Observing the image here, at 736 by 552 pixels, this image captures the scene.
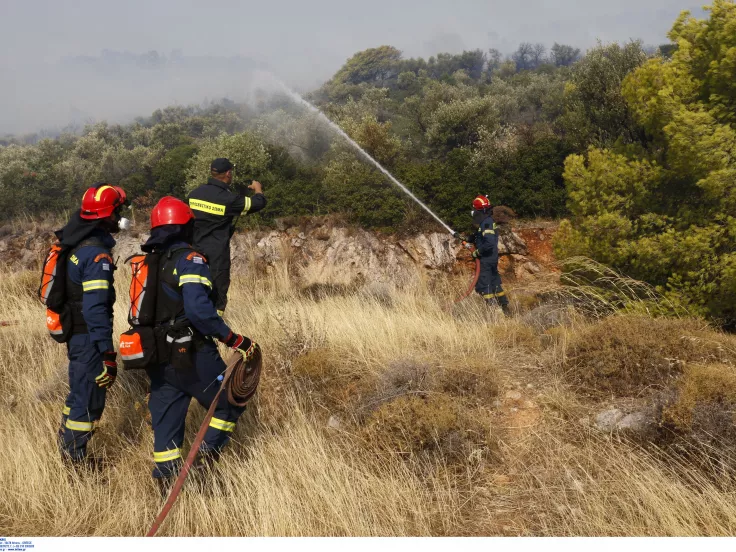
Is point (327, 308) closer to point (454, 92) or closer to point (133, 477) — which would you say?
point (133, 477)

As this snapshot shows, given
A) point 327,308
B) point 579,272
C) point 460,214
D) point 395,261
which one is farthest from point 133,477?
point 460,214

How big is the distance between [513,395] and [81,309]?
3.57m

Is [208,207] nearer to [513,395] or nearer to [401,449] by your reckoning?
[401,449]

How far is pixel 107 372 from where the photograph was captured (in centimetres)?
393

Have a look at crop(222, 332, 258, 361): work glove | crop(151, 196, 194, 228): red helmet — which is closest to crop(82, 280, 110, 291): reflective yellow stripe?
crop(151, 196, 194, 228): red helmet

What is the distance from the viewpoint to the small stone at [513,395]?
474 cm

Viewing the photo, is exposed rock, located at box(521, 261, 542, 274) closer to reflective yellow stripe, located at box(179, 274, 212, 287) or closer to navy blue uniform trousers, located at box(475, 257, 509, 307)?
navy blue uniform trousers, located at box(475, 257, 509, 307)

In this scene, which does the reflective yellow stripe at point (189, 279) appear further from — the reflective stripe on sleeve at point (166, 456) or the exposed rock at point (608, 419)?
the exposed rock at point (608, 419)

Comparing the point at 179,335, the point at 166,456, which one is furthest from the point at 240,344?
the point at 166,456

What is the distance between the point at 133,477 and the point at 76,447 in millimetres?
465

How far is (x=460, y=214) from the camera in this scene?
1162cm

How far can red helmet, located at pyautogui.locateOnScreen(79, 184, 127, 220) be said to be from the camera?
3.87m

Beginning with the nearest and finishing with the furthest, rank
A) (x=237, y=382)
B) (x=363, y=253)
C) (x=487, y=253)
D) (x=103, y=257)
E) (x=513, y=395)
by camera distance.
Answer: (x=237, y=382) → (x=103, y=257) → (x=513, y=395) → (x=487, y=253) → (x=363, y=253)

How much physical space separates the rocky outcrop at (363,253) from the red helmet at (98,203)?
6862mm
